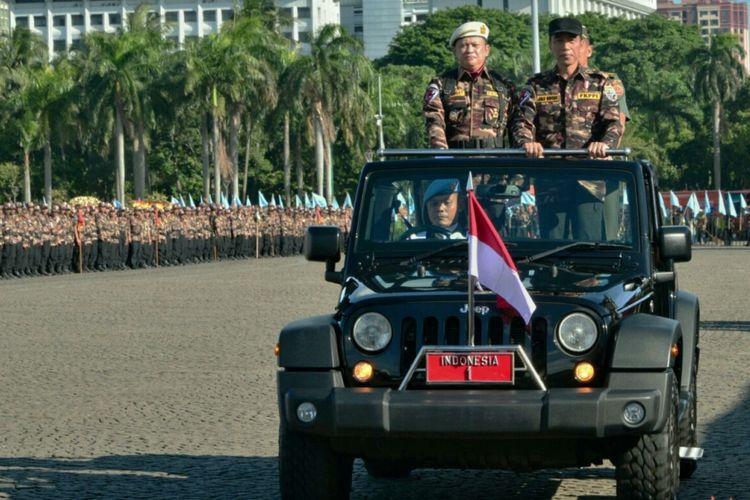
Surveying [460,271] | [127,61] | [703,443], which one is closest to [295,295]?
[703,443]

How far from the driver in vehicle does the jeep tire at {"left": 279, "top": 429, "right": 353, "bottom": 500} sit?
4.64 feet

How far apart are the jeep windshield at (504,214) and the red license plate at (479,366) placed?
0.97 metres

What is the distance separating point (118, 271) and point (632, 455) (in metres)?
37.4

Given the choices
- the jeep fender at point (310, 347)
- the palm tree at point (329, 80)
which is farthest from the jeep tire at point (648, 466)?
the palm tree at point (329, 80)

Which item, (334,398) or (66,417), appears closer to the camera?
(334,398)

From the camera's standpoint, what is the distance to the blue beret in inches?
313

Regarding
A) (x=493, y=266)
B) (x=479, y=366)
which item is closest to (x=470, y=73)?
(x=493, y=266)

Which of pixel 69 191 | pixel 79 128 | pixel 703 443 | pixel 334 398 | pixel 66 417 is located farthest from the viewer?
pixel 69 191

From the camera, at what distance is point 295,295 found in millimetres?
27516

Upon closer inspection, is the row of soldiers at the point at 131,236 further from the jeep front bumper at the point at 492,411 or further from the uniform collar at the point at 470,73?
the jeep front bumper at the point at 492,411

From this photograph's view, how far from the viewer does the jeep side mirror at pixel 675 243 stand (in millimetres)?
7613

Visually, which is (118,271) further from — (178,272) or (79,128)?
(79,128)

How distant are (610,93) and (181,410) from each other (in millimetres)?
3853

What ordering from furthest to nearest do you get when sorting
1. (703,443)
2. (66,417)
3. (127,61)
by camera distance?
(127,61), (66,417), (703,443)
